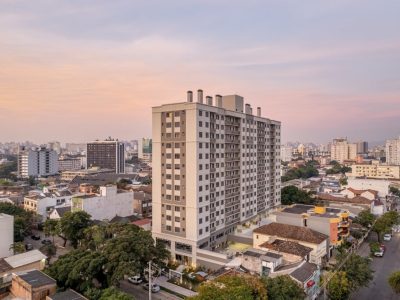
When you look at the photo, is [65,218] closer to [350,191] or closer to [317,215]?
[317,215]

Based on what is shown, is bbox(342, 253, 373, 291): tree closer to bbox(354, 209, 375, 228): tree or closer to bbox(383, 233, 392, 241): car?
bbox(354, 209, 375, 228): tree

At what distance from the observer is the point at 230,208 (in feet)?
158

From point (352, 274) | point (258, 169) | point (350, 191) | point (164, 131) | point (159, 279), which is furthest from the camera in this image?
point (350, 191)

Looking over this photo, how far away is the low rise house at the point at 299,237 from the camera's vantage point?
37.8 meters

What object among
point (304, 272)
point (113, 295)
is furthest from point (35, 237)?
point (304, 272)

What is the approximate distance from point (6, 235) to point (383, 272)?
46.0 metres

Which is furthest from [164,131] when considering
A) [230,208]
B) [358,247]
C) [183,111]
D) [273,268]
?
[358,247]

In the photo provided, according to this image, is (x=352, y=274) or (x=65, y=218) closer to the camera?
(x=352, y=274)

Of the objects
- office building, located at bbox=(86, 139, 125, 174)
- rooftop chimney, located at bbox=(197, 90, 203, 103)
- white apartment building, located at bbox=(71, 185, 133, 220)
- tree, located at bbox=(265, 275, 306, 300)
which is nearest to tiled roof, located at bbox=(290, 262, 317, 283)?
tree, located at bbox=(265, 275, 306, 300)

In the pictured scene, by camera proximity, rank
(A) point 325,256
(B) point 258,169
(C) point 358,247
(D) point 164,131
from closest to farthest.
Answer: (A) point 325,256
(D) point 164,131
(C) point 358,247
(B) point 258,169

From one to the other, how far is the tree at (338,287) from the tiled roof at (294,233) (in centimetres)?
1000

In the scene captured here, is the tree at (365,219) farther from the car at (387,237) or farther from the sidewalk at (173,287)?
the sidewalk at (173,287)

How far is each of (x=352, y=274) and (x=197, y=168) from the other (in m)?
20.1

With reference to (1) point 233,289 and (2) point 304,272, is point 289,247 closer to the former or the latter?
(2) point 304,272
